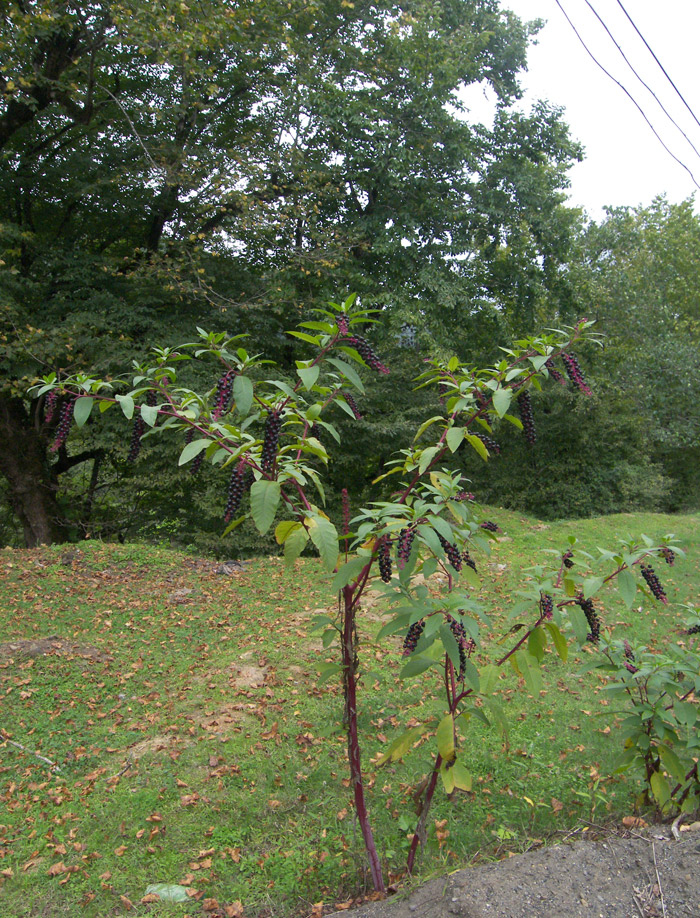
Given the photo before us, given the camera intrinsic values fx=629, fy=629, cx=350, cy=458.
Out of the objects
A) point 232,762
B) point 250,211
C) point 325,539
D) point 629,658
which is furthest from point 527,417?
point 250,211

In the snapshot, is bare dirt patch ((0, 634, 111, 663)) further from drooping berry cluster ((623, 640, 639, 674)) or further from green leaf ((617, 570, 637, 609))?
green leaf ((617, 570, 637, 609))

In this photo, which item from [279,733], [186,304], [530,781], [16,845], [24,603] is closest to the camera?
[16,845]

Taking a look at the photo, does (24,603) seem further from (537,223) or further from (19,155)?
(537,223)

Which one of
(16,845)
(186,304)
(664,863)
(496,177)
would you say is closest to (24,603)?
(16,845)

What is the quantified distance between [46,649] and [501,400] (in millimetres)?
4811

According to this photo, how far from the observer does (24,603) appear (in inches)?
246

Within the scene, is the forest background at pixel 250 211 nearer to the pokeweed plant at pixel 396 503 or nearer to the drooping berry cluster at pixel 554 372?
the pokeweed plant at pixel 396 503

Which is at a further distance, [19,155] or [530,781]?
[19,155]

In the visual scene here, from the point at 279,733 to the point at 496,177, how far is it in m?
9.38

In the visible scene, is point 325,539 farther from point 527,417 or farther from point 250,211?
point 250,211

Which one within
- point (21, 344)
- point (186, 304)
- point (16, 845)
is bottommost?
point (16, 845)

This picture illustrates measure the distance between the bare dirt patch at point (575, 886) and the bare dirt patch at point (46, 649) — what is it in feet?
12.5

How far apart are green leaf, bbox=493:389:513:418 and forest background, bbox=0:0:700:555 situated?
6901mm

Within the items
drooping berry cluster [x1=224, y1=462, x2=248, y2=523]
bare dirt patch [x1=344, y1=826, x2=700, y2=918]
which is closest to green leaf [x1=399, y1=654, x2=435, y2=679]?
bare dirt patch [x1=344, y1=826, x2=700, y2=918]
